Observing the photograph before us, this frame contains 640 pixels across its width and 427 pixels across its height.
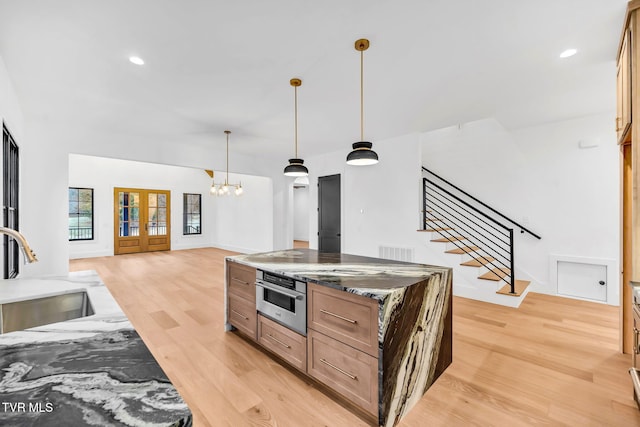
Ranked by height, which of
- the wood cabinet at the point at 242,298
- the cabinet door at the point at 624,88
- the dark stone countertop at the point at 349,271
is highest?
the cabinet door at the point at 624,88

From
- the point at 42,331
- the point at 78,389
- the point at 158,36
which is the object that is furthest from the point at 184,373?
the point at 158,36

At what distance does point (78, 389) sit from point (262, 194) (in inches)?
322

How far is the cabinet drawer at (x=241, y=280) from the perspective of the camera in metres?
2.80

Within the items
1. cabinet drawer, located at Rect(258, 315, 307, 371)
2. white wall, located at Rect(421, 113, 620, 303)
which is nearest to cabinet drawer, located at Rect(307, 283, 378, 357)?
cabinet drawer, located at Rect(258, 315, 307, 371)

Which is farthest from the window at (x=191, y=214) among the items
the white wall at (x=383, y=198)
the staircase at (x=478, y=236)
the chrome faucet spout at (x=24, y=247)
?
the chrome faucet spout at (x=24, y=247)

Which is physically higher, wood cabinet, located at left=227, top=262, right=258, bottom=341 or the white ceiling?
the white ceiling

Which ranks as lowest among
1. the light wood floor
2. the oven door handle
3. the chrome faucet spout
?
the light wood floor

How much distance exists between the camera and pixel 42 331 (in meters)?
1.02

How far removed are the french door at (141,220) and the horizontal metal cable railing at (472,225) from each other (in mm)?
8350

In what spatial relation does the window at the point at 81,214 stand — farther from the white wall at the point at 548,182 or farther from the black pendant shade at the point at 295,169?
the white wall at the point at 548,182

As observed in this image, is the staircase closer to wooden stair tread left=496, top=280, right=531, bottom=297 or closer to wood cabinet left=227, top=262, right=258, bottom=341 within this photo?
wooden stair tread left=496, top=280, right=531, bottom=297

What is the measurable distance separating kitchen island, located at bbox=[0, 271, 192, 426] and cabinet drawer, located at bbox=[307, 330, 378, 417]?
1.35 metres

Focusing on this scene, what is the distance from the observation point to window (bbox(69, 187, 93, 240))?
815 centimetres

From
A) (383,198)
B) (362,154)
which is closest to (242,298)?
(362,154)
